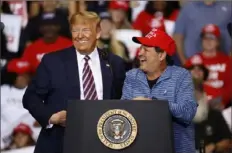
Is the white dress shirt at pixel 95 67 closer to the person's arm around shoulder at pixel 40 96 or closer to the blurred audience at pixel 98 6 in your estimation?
the person's arm around shoulder at pixel 40 96

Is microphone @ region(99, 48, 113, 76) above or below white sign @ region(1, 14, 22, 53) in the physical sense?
below

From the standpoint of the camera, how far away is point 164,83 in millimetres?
2986

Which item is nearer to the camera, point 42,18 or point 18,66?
point 18,66

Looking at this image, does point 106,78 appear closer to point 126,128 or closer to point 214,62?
point 126,128

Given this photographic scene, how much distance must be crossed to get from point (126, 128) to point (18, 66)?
3376 mm

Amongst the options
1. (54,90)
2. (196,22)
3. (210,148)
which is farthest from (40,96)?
(196,22)

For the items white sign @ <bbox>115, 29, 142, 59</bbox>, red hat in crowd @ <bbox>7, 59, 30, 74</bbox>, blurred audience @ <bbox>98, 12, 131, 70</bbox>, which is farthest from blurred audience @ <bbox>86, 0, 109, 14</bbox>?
red hat in crowd @ <bbox>7, 59, 30, 74</bbox>

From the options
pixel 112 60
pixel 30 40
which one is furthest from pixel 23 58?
pixel 112 60

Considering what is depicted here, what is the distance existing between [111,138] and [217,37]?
3.27 meters

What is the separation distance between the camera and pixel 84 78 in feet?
11.2

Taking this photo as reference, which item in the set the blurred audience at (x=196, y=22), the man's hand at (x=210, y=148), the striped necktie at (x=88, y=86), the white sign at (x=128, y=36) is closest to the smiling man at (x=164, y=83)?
the striped necktie at (x=88, y=86)

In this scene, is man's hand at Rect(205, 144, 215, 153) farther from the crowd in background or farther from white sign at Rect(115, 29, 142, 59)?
white sign at Rect(115, 29, 142, 59)

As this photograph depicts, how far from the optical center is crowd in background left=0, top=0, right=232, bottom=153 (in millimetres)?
5801

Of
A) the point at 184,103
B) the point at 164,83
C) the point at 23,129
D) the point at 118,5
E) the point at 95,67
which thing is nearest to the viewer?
the point at 184,103
